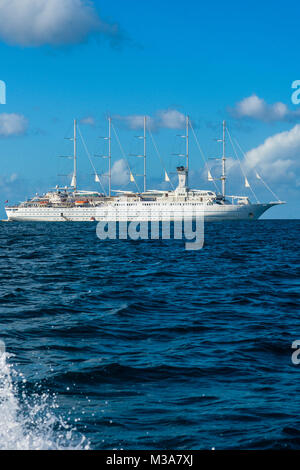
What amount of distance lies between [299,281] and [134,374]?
1317cm

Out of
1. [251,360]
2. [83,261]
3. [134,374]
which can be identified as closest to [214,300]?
[251,360]

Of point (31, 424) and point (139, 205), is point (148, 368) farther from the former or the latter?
point (139, 205)

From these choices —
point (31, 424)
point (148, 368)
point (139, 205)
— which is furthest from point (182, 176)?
point (31, 424)

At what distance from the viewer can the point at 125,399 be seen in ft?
22.4

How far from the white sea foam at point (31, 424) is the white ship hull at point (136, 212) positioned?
446 feet

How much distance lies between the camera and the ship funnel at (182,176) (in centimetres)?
15338

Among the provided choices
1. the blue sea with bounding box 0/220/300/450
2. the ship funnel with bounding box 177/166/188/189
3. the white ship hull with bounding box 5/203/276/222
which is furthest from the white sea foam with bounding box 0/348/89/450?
the ship funnel with bounding box 177/166/188/189

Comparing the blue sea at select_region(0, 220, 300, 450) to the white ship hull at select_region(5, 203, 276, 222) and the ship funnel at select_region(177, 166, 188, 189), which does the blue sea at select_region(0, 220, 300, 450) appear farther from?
the ship funnel at select_region(177, 166, 188, 189)

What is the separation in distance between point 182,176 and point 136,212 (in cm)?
1882

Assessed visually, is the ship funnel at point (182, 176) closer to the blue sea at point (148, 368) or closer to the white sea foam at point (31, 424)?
the blue sea at point (148, 368)

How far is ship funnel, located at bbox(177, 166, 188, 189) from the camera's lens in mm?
153375

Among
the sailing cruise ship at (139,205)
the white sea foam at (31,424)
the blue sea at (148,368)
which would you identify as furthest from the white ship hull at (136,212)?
Result: the white sea foam at (31,424)

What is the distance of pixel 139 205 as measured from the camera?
149375mm
